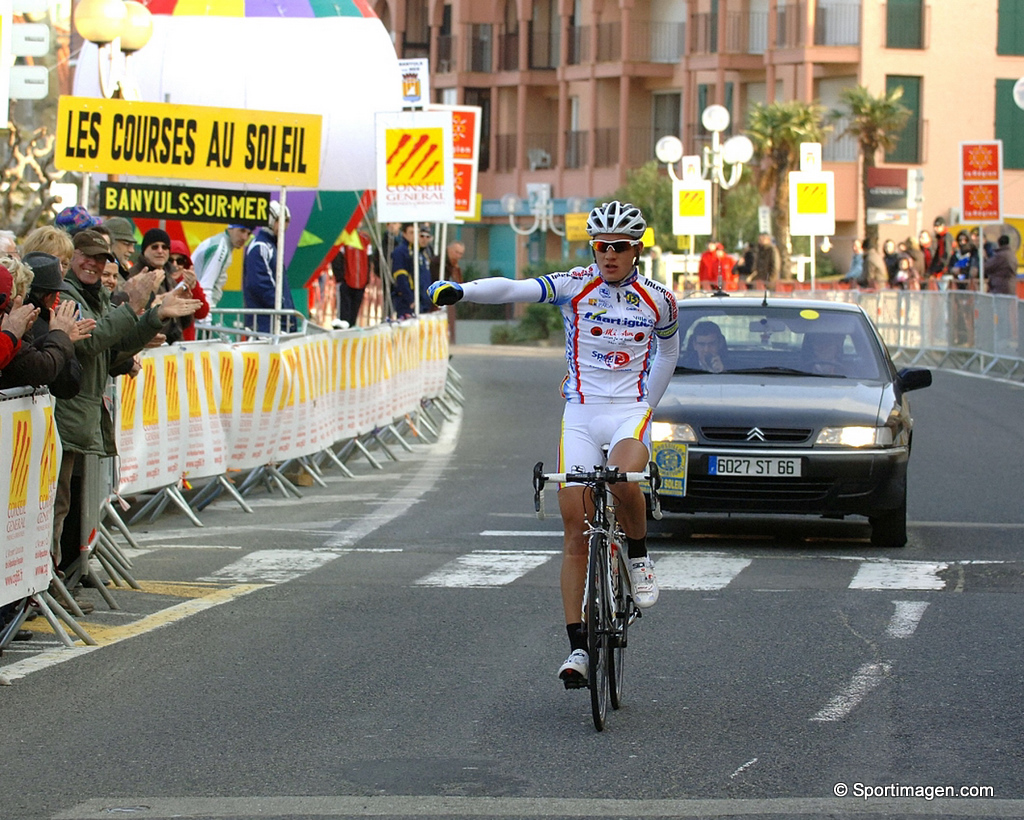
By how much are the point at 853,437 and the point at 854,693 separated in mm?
4685

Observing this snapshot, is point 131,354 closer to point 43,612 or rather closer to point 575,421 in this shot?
point 43,612

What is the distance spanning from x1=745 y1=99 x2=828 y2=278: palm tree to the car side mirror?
47.8 meters

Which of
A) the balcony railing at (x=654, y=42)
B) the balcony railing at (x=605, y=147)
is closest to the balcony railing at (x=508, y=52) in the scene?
the balcony railing at (x=605, y=147)

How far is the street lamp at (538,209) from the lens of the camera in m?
67.5

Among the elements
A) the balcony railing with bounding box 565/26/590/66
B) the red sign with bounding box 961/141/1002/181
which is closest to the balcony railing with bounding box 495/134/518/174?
the balcony railing with bounding box 565/26/590/66

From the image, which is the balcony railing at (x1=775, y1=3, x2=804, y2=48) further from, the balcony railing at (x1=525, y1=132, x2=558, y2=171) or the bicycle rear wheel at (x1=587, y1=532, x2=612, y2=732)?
the bicycle rear wheel at (x1=587, y1=532, x2=612, y2=732)

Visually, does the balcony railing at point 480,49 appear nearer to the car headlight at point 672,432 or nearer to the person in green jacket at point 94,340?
the car headlight at point 672,432

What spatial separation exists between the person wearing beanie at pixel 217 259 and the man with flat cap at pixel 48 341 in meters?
9.40

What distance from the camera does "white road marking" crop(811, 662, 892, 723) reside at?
755cm

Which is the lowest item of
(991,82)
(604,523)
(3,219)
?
(604,523)

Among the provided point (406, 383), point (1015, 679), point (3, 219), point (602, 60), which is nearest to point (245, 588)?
point (1015, 679)

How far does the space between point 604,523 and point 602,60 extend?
222 ft

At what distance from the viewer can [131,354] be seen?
33.8ft

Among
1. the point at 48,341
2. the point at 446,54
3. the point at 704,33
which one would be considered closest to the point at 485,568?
the point at 48,341
